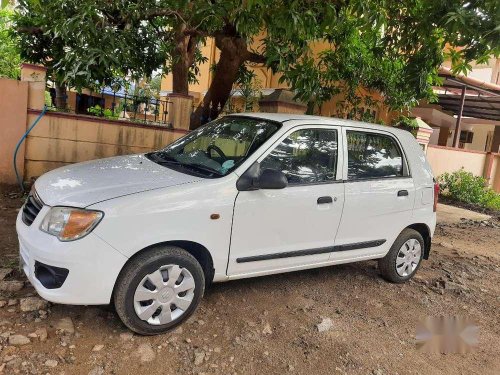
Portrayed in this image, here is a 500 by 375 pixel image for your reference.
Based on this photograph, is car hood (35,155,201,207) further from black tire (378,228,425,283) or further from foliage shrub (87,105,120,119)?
foliage shrub (87,105,120,119)

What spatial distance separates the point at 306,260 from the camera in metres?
3.82

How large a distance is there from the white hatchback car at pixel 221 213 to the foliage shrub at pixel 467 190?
25.2 feet

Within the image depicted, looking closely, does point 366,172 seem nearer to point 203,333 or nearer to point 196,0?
point 203,333

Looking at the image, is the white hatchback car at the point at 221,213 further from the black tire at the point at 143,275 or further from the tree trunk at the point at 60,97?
the tree trunk at the point at 60,97

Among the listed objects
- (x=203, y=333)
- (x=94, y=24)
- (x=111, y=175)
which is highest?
(x=94, y=24)

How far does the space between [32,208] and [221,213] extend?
4.54ft

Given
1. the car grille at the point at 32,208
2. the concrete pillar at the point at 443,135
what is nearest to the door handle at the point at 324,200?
the car grille at the point at 32,208

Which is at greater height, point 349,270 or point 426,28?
point 426,28

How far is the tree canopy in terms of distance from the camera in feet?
14.7

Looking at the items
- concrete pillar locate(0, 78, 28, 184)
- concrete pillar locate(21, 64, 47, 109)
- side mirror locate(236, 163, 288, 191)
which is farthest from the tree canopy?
side mirror locate(236, 163, 288, 191)

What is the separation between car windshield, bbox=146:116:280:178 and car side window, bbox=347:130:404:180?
33.6 inches

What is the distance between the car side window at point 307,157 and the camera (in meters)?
3.62

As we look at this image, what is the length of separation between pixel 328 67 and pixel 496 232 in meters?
4.53

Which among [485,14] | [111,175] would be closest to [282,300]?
[111,175]
